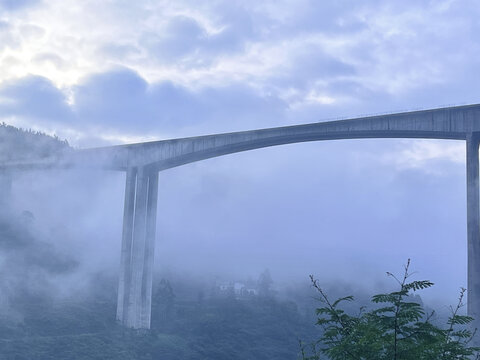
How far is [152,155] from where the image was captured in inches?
1844

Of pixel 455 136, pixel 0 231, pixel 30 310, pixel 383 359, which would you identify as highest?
pixel 455 136

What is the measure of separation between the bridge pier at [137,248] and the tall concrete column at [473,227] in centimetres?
2682

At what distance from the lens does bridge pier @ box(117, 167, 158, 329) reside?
1827 inches

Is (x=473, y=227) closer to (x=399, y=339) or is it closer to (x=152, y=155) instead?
(x=399, y=339)

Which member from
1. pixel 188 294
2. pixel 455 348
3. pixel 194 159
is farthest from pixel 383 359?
pixel 188 294

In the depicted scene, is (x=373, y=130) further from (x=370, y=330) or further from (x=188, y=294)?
(x=188, y=294)

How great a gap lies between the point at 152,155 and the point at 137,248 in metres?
8.31

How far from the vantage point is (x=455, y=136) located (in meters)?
33.2

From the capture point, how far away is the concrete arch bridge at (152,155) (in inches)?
1377

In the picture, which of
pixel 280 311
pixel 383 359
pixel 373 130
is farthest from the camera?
pixel 280 311

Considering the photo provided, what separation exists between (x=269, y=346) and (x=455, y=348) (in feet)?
170

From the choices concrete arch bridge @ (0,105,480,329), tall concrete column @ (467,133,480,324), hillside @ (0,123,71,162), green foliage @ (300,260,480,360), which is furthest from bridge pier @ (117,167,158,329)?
green foliage @ (300,260,480,360)

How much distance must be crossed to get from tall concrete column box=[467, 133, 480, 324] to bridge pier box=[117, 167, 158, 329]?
26.8m

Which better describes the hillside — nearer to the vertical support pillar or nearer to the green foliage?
the vertical support pillar
